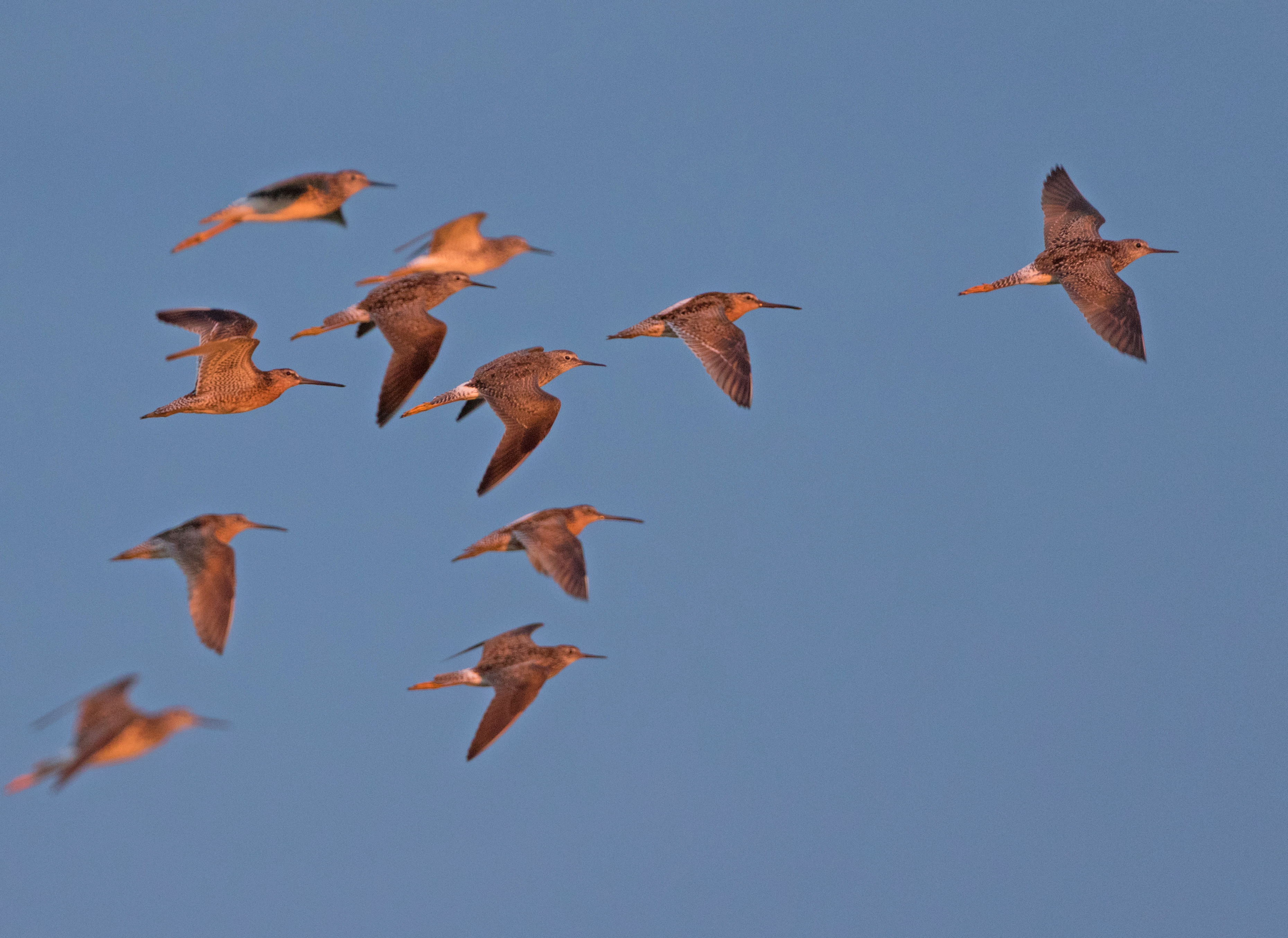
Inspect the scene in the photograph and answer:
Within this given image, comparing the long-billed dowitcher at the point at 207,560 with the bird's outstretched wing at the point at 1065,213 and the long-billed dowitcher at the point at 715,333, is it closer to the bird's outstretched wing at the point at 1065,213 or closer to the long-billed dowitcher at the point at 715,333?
the long-billed dowitcher at the point at 715,333

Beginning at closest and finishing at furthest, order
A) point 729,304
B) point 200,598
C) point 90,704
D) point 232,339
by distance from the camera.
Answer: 1. point 90,704
2. point 200,598
3. point 232,339
4. point 729,304

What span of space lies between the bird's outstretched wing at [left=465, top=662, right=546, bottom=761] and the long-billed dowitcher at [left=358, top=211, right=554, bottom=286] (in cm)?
500

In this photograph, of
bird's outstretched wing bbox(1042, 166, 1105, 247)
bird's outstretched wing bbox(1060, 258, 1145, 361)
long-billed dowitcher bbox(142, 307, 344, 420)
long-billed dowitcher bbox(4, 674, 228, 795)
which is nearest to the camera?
long-billed dowitcher bbox(4, 674, 228, 795)

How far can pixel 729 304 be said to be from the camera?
20875mm

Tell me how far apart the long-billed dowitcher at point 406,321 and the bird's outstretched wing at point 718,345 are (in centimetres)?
324

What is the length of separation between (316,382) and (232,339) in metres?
2.33

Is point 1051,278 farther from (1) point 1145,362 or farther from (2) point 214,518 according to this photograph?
(2) point 214,518

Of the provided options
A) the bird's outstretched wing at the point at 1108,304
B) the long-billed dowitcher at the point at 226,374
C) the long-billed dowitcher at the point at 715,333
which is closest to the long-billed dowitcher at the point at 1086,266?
the bird's outstretched wing at the point at 1108,304

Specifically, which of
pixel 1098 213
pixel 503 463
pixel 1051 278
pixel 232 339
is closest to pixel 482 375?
pixel 503 463

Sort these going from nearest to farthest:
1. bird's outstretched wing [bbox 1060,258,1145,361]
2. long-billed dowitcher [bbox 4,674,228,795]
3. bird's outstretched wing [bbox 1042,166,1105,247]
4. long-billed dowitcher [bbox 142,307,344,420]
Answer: long-billed dowitcher [bbox 4,674,228,795], long-billed dowitcher [bbox 142,307,344,420], bird's outstretched wing [bbox 1060,258,1145,361], bird's outstretched wing [bbox 1042,166,1105,247]

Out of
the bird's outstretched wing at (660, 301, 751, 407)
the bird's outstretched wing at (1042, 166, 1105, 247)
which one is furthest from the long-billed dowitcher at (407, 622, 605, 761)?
the bird's outstretched wing at (1042, 166, 1105, 247)

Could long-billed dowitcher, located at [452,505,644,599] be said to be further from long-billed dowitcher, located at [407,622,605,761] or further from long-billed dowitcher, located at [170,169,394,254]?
long-billed dowitcher, located at [170,169,394,254]

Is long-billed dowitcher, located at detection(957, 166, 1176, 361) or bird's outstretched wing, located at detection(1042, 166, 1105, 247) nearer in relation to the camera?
long-billed dowitcher, located at detection(957, 166, 1176, 361)

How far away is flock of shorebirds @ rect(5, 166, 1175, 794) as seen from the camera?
15586 millimetres
